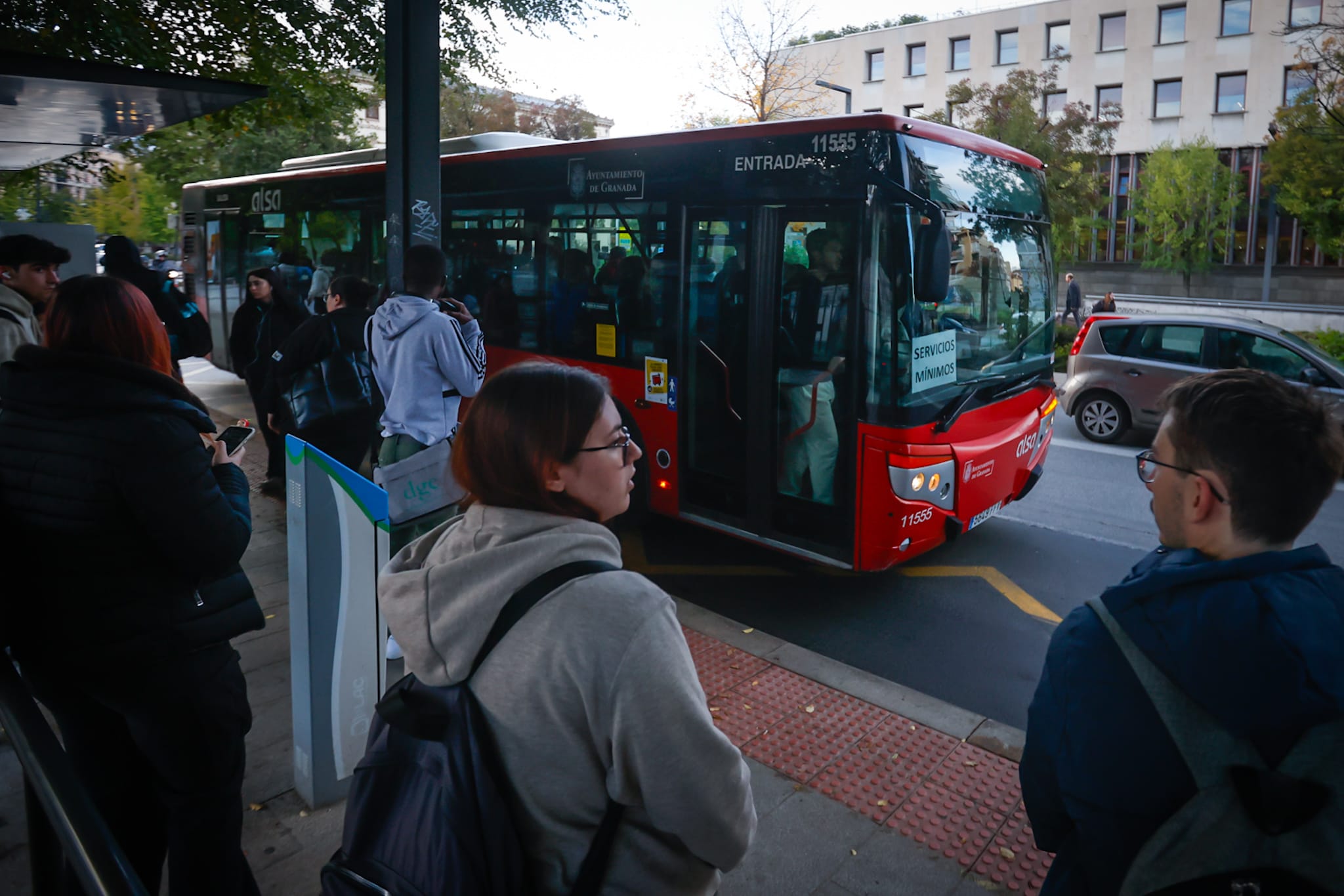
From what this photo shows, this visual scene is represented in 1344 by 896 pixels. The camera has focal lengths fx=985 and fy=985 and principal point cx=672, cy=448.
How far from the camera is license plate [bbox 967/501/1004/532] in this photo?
20.9ft

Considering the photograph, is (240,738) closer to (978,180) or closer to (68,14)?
(978,180)

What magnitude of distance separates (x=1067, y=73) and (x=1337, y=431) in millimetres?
55773

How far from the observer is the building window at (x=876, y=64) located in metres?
55.9

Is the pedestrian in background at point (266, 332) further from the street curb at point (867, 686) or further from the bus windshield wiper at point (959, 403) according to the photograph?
the bus windshield wiper at point (959, 403)

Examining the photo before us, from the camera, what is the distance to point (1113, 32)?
48.6 m

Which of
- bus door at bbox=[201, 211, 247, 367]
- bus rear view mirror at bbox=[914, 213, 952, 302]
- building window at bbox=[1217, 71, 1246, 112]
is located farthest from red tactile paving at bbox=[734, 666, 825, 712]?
building window at bbox=[1217, 71, 1246, 112]

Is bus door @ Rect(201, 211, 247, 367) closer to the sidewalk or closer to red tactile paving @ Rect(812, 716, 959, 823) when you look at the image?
the sidewalk

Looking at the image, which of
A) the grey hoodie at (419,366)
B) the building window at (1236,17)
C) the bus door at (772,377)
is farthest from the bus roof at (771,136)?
the building window at (1236,17)

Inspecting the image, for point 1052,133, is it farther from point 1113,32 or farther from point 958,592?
point 1113,32

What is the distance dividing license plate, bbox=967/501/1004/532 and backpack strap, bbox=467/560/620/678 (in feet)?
16.9

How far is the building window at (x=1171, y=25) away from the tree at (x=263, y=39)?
46150 millimetres

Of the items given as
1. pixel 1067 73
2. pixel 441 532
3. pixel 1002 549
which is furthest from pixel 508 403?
pixel 1067 73

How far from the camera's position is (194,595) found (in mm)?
2537

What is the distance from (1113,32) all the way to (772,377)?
5127 centimetres
